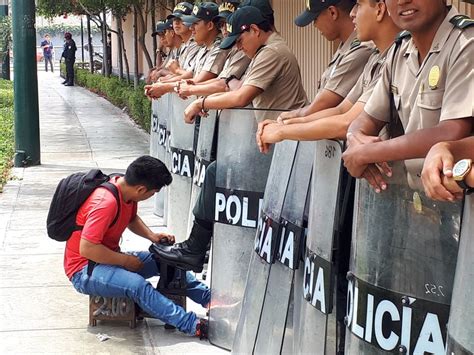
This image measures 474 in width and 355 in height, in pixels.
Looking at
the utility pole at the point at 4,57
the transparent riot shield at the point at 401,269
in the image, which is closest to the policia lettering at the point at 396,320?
the transparent riot shield at the point at 401,269

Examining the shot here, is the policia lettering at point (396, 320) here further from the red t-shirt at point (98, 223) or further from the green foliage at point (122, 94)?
the green foliage at point (122, 94)

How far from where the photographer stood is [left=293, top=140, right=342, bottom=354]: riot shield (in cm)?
342

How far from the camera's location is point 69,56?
32312 mm

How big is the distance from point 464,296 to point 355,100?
1.70 m

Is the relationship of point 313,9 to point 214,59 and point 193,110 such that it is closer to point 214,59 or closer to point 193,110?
point 193,110

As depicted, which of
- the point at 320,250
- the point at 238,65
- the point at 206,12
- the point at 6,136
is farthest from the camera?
the point at 6,136

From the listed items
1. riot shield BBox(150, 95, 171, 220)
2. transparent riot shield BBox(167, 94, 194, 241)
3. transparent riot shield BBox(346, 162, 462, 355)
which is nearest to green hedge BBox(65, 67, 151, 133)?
riot shield BBox(150, 95, 171, 220)

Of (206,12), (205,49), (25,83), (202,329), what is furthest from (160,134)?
(25,83)

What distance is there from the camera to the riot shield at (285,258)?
3943mm

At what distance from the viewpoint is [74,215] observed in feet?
17.5

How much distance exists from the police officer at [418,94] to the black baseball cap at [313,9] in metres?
1.24

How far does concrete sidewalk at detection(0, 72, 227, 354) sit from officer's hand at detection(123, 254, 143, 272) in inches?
14.7

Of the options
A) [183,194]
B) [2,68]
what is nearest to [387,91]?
[183,194]

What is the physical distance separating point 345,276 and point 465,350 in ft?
3.72
